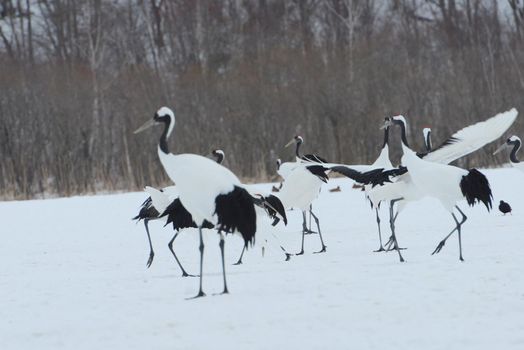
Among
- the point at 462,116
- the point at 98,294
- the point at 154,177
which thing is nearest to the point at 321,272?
the point at 98,294

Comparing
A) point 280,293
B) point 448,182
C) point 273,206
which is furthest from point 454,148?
point 280,293

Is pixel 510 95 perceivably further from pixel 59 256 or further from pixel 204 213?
pixel 204 213

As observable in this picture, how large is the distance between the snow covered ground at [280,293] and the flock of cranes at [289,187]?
347 mm

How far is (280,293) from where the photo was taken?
732 cm

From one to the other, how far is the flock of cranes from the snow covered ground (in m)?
0.35

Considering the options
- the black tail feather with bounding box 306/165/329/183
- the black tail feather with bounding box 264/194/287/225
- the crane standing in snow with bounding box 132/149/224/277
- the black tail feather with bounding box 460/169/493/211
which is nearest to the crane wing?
the black tail feather with bounding box 460/169/493/211

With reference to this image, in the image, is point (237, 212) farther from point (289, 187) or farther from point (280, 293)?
point (289, 187)

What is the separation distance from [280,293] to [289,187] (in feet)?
11.5

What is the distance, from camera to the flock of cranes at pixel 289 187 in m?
7.50

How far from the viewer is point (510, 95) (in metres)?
26.1

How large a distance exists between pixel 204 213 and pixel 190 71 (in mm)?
19915

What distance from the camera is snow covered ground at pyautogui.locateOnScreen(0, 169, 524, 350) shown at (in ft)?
18.6

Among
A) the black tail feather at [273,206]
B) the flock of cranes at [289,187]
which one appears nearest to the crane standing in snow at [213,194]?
the flock of cranes at [289,187]

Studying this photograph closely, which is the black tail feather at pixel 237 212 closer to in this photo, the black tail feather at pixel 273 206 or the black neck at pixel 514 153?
the black tail feather at pixel 273 206
